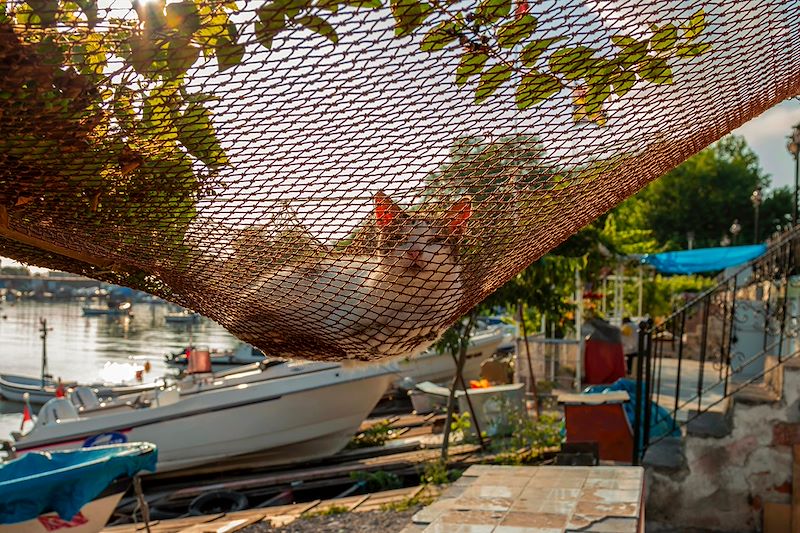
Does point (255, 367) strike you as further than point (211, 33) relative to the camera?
Yes

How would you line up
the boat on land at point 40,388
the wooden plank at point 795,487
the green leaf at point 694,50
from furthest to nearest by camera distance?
the boat on land at point 40,388
the wooden plank at point 795,487
the green leaf at point 694,50

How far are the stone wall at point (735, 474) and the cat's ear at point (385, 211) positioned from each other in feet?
16.4

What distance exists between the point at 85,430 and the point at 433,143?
37.1 ft

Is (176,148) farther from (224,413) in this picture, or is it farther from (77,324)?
(77,324)

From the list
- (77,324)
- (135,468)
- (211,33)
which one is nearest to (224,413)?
(135,468)

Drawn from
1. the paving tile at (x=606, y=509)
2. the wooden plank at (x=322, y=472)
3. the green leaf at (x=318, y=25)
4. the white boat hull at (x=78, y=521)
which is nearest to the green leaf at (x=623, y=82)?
the green leaf at (x=318, y=25)

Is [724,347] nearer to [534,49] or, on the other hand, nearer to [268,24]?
[534,49]

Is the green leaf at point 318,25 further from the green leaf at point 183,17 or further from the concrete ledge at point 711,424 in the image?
the concrete ledge at point 711,424

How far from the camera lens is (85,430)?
1142 cm

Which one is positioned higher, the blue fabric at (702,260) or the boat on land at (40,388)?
the blue fabric at (702,260)

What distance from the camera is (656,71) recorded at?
5.04ft

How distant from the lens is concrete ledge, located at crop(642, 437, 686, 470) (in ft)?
20.0

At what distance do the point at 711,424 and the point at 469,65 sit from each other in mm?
5626

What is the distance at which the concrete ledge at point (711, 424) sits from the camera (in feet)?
19.6
